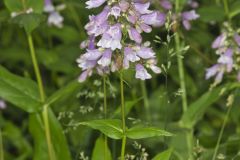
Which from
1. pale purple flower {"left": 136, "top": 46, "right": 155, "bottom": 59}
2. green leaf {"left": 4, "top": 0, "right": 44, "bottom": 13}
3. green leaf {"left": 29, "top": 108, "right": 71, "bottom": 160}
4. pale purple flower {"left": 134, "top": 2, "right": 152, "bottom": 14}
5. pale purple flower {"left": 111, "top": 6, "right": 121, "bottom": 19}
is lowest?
green leaf {"left": 29, "top": 108, "right": 71, "bottom": 160}

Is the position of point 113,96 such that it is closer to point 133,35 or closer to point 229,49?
point 133,35

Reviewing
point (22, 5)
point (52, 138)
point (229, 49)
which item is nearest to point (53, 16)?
point (22, 5)

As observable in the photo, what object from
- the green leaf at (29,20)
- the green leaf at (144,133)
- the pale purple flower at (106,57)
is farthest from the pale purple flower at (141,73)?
the green leaf at (29,20)

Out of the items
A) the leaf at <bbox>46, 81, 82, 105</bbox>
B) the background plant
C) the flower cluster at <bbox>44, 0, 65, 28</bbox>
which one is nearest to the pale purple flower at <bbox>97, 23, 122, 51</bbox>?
the background plant

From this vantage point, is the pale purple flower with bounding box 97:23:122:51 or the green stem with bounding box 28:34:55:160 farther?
the green stem with bounding box 28:34:55:160

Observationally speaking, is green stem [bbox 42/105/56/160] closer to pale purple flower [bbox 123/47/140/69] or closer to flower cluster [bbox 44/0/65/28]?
pale purple flower [bbox 123/47/140/69]

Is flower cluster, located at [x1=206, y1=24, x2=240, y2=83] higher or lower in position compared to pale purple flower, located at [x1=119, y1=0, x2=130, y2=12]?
lower

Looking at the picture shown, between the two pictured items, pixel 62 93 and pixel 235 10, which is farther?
pixel 235 10
